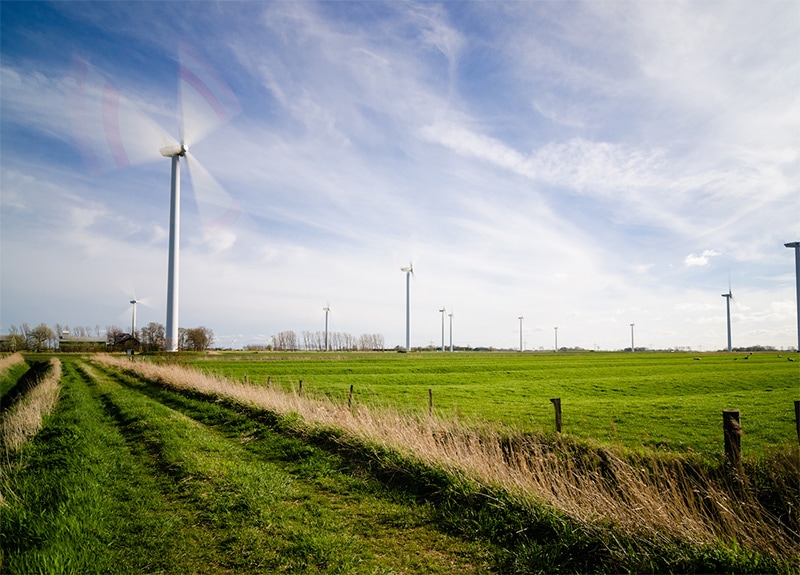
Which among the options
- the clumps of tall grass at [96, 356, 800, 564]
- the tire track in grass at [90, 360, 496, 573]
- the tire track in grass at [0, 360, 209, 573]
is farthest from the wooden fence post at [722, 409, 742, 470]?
the tire track in grass at [0, 360, 209, 573]

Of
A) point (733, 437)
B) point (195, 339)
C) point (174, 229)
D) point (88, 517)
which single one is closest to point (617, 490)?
point (733, 437)

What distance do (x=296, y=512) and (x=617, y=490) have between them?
7.18 meters

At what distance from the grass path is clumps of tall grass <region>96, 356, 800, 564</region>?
4.31 ft

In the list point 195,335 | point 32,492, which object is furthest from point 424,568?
point 195,335

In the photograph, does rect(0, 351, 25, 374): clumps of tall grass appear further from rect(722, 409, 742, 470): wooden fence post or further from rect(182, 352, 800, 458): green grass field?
rect(722, 409, 742, 470): wooden fence post

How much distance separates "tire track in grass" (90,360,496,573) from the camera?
6266 millimetres

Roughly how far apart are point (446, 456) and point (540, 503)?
2531mm

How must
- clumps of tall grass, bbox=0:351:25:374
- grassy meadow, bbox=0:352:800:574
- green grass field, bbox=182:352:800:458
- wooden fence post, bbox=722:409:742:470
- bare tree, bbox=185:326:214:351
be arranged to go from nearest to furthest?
grassy meadow, bbox=0:352:800:574 → wooden fence post, bbox=722:409:742:470 → green grass field, bbox=182:352:800:458 → clumps of tall grass, bbox=0:351:25:374 → bare tree, bbox=185:326:214:351

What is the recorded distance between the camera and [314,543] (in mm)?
6609

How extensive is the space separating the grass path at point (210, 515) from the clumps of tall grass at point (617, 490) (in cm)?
131

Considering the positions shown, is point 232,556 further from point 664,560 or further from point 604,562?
point 664,560

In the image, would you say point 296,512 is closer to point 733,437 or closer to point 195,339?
point 733,437

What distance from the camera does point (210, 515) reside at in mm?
7727

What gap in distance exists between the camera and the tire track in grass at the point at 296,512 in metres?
6.27
